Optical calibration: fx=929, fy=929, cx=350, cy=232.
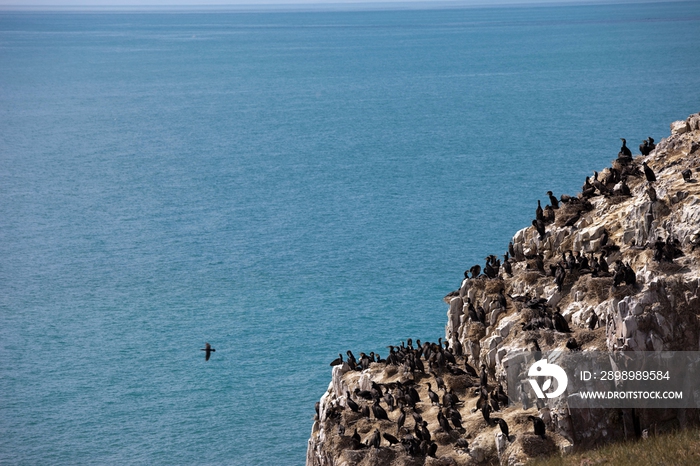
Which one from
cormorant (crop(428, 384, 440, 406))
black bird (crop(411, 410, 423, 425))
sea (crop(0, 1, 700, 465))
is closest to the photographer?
black bird (crop(411, 410, 423, 425))

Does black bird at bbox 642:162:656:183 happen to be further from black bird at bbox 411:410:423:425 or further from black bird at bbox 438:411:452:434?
black bird at bbox 411:410:423:425

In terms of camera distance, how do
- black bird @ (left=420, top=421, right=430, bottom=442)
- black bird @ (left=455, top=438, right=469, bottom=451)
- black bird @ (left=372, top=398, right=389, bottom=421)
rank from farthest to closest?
black bird @ (left=372, top=398, right=389, bottom=421)
black bird @ (left=420, top=421, right=430, bottom=442)
black bird @ (left=455, top=438, right=469, bottom=451)

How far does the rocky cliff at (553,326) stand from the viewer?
37.7 meters

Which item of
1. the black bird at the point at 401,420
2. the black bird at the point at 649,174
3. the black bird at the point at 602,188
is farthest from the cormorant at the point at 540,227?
the black bird at the point at 401,420

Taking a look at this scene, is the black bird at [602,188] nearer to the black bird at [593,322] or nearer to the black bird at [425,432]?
the black bird at [593,322]

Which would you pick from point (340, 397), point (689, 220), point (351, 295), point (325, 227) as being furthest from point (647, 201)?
point (325, 227)

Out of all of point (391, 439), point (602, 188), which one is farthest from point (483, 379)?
point (602, 188)

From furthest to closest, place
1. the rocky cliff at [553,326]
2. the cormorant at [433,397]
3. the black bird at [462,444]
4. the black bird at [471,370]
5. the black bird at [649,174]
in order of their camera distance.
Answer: the black bird at [649,174] < the black bird at [471,370] < the cormorant at [433,397] < the black bird at [462,444] < the rocky cliff at [553,326]

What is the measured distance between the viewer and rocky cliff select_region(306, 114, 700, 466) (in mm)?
37719

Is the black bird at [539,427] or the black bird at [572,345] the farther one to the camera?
the black bird at [572,345]

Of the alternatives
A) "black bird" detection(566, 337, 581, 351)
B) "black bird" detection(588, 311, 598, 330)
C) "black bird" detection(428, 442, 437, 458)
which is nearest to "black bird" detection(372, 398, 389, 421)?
"black bird" detection(428, 442, 437, 458)

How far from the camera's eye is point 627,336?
123 feet

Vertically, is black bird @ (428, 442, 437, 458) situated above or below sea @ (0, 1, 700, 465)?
below

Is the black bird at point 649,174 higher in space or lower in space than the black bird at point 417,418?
higher
